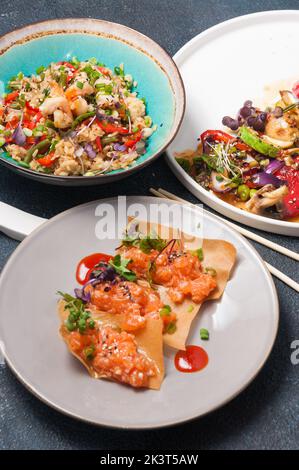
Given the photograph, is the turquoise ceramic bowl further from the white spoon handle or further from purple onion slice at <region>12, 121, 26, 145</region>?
the white spoon handle

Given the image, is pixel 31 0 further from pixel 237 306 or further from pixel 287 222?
pixel 237 306

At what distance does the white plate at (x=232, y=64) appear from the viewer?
3178 mm

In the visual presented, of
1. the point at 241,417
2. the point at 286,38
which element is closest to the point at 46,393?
the point at 241,417

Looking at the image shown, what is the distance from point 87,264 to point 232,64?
5.00 feet

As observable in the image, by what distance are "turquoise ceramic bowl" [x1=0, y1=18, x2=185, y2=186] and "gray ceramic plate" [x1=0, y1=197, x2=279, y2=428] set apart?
52 centimetres

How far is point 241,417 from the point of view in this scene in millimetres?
2250

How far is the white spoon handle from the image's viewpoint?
2.61 metres

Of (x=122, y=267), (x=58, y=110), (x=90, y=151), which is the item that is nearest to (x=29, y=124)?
A: (x=58, y=110)

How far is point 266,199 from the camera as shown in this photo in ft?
9.11

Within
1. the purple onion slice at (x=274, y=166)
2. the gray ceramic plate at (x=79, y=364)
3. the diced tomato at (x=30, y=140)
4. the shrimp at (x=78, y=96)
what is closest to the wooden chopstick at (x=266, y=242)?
the gray ceramic plate at (x=79, y=364)

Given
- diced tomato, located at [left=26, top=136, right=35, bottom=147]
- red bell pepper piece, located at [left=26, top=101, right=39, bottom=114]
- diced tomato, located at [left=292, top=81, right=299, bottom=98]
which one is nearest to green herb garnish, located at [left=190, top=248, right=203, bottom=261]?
diced tomato, located at [left=26, top=136, right=35, bottom=147]

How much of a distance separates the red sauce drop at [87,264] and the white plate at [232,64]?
0.72 meters

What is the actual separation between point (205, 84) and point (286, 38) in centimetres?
61

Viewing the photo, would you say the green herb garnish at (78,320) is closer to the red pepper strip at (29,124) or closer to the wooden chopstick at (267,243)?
the wooden chopstick at (267,243)
